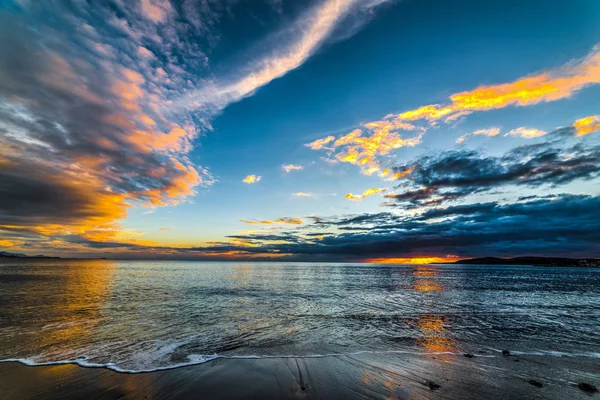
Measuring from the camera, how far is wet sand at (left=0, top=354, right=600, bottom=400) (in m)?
8.48

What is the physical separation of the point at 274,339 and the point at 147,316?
1162 cm

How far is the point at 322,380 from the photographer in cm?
957

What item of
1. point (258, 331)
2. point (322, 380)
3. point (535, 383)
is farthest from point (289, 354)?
point (535, 383)

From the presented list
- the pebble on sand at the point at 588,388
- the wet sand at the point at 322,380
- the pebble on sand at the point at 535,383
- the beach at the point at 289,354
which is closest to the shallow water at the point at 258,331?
the beach at the point at 289,354

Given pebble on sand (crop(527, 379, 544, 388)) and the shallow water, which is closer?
pebble on sand (crop(527, 379, 544, 388))

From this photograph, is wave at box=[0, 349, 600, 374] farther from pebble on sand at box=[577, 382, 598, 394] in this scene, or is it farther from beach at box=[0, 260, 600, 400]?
pebble on sand at box=[577, 382, 598, 394]

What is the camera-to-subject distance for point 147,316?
2052cm

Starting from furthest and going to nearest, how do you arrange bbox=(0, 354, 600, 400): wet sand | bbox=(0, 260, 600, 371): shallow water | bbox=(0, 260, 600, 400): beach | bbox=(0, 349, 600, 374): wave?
bbox=(0, 260, 600, 371): shallow water < bbox=(0, 349, 600, 374): wave < bbox=(0, 260, 600, 400): beach < bbox=(0, 354, 600, 400): wet sand

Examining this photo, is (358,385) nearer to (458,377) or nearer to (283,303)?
(458,377)

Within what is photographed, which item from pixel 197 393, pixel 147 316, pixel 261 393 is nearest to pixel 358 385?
pixel 261 393

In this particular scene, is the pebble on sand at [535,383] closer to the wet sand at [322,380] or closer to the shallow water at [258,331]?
the wet sand at [322,380]

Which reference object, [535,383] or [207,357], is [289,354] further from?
[535,383]

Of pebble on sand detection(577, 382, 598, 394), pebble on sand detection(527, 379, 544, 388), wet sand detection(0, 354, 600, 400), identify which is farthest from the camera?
pebble on sand detection(527, 379, 544, 388)

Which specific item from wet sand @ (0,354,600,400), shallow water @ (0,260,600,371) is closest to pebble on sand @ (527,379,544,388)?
wet sand @ (0,354,600,400)
